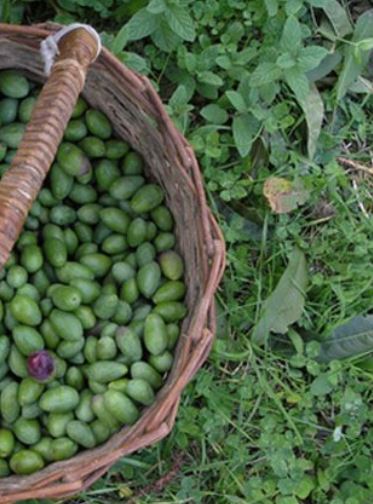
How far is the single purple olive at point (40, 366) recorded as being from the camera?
55.6 inches

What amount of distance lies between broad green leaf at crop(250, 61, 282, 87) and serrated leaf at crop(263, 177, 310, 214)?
0.20m

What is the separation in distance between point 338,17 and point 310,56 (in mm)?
283

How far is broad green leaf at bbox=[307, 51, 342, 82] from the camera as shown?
182 centimetres

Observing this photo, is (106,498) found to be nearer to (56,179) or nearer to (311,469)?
(311,469)

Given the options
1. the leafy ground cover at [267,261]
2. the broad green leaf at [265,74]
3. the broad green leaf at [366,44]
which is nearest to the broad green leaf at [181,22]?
the leafy ground cover at [267,261]

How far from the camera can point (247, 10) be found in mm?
1761

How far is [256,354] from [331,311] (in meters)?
0.17

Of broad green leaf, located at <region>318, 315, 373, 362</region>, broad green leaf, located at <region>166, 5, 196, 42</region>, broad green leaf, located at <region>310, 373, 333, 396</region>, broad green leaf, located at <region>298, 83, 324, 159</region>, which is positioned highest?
broad green leaf, located at <region>166, 5, 196, 42</region>

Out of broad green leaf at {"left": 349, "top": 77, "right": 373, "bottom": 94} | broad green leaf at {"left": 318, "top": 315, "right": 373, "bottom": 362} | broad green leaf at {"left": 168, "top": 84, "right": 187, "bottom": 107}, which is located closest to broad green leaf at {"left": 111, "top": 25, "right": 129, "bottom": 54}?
broad green leaf at {"left": 168, "top": 84, "right": 187, "bottom": 107}

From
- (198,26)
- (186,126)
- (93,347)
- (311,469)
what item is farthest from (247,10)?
(311,469)

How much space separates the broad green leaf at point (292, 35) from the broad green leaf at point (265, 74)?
0.14 ft

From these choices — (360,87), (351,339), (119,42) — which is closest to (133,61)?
(119,42)

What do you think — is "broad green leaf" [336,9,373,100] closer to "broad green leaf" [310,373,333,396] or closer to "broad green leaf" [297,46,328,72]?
"broad green leaf" [297,46,328,72]

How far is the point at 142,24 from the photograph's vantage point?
165 centimetres
